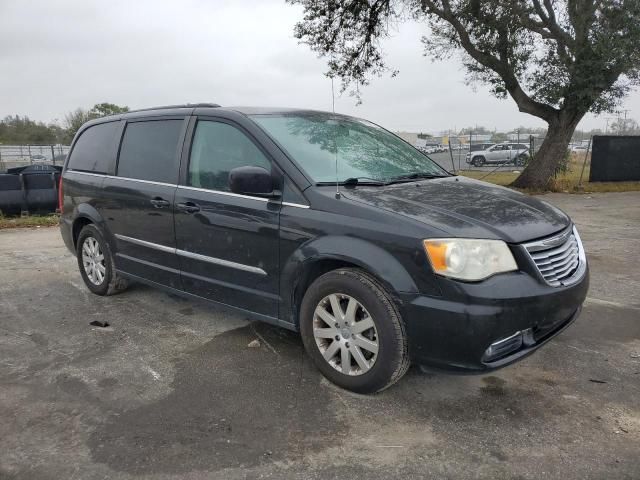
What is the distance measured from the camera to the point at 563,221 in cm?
337

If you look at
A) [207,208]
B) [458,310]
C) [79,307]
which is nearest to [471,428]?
[458,310]

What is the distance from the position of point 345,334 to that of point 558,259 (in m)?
1.36

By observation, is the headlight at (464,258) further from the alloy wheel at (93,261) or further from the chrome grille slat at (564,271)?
the alloy wheel at (93,261)

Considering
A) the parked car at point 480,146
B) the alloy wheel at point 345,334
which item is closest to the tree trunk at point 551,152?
the alloy wheel at point 345,334

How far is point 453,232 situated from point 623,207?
435 inches

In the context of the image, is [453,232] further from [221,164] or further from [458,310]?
[221,164]

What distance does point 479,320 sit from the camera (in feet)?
8.63

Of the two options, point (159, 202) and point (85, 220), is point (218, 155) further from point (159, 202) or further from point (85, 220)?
point (85, 220)

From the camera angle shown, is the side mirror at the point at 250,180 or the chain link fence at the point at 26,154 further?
the chain link fence at the point at 26,154

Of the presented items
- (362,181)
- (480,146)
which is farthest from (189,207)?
(480,146)

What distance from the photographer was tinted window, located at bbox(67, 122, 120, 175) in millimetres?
4824

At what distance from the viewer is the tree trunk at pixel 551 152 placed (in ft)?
50.7

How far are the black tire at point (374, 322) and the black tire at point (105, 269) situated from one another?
102 inches

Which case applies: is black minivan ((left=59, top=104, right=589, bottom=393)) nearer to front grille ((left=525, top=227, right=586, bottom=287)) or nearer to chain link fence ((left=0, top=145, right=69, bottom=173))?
front grille ((left=525, top=227, right=586, bottom=287))
